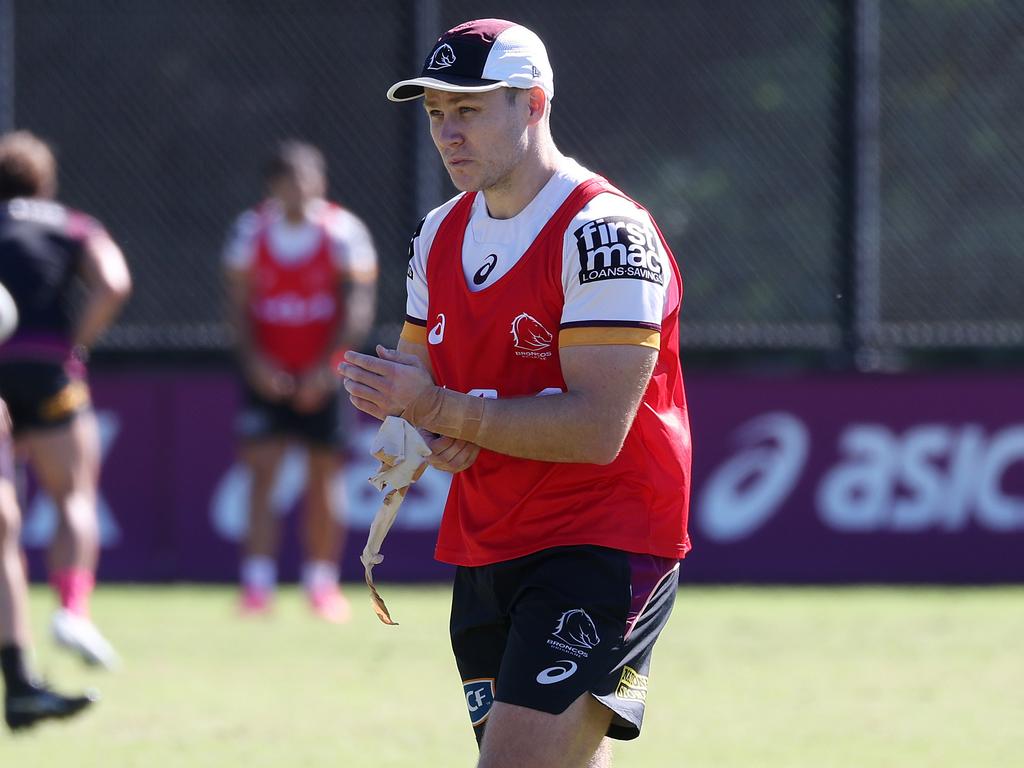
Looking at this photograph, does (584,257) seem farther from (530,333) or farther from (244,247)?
(244,247)

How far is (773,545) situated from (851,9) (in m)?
3.76

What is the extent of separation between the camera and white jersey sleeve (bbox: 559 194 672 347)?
4062 mm

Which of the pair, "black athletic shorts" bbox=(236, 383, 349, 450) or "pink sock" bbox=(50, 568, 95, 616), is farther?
"black athletic shorts" bbox=(236, 383, 349, 450)

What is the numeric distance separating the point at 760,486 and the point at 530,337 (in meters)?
7.66

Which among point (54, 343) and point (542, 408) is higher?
point (542, 408)

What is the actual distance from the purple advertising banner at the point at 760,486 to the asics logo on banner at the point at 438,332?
7020 millimetres

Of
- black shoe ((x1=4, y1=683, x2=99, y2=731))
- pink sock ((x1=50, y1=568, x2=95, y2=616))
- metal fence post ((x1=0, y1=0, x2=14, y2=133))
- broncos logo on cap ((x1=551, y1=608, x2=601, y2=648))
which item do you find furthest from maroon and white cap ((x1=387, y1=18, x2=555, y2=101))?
metal fence post ((x1=0, y1=0, x2=14, y2=133))

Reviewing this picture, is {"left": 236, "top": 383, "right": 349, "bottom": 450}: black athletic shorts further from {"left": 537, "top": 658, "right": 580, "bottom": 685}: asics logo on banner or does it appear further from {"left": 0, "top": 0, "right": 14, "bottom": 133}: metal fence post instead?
{"left": 537, "top": 658, "right": 580, "bottom": 685}: asics logo on banner

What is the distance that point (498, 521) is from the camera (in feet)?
14.2

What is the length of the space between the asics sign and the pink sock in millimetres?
4497

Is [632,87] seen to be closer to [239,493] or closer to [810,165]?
[810,165]

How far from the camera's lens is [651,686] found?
809 cm

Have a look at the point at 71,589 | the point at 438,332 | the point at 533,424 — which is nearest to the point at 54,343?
the point at 71,589

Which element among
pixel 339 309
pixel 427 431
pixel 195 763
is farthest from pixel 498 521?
pixel 339 309
